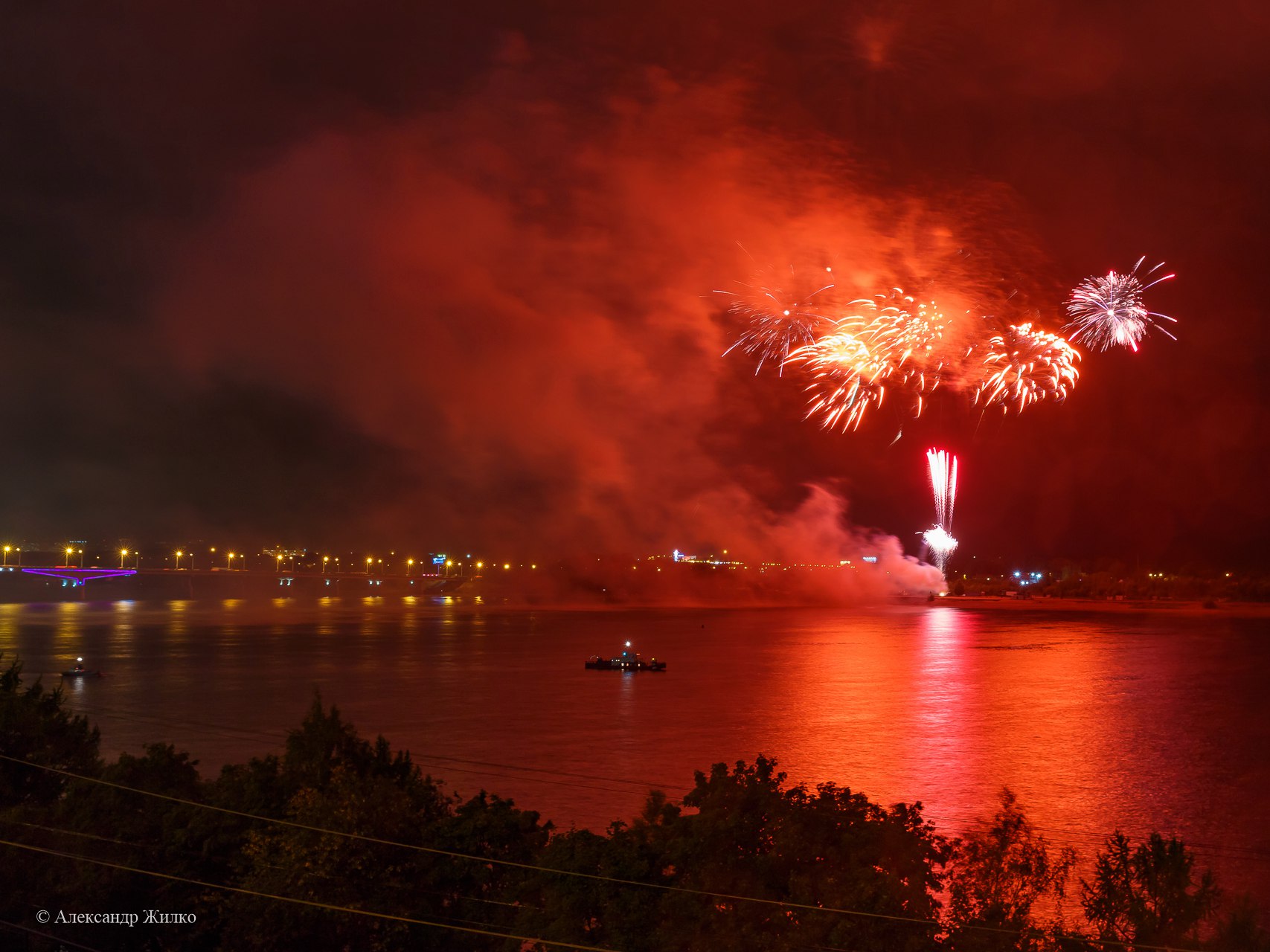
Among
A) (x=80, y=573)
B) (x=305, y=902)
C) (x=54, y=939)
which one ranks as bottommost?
(x=80, y=573)

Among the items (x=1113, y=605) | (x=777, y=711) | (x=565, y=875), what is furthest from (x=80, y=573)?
(x=565, y=875)

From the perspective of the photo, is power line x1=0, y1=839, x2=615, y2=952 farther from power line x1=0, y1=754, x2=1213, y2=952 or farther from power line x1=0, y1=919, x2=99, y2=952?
power line x1=0, y1=919, x2=99, y2=952

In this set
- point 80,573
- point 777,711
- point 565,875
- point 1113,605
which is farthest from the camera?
point 80,573

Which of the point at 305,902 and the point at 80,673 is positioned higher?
the point at 305,902

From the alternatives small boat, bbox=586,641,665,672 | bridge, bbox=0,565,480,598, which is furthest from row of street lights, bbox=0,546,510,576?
small boat, bbox=586,641,665,672

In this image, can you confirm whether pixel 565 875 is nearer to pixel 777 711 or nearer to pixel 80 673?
pixel 777 711

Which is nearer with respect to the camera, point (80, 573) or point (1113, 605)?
point (1113, 605)

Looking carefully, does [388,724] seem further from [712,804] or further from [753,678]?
[712,804]
